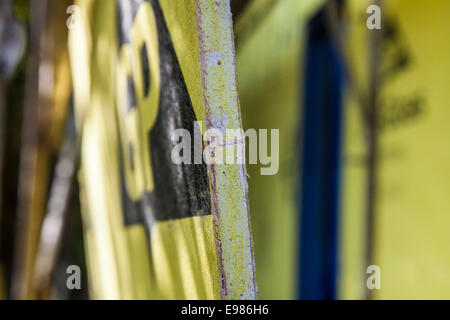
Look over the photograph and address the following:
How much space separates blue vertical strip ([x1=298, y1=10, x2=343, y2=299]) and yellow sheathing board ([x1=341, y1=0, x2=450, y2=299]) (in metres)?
0.75

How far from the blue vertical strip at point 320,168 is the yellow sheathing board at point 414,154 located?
0.75m

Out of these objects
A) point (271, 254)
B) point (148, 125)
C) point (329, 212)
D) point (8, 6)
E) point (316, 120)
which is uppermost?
point (8, 6)

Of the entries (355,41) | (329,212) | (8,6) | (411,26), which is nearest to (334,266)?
(329,212)

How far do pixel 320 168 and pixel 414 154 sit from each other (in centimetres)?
127

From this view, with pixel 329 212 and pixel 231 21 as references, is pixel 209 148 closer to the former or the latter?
pixel 231 21

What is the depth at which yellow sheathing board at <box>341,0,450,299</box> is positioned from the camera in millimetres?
2199

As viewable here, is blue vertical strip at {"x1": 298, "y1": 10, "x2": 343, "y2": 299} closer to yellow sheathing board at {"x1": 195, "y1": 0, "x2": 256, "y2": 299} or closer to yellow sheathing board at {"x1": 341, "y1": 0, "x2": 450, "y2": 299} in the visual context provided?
yellow sheathing board at {"x1": 341, "y1": 0, "x2": 450, "y2": 299}

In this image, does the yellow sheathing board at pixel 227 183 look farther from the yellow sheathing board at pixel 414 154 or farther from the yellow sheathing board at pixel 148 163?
the yellow sheathing board at pixel 414 154

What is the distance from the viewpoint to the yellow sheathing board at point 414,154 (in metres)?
2.20

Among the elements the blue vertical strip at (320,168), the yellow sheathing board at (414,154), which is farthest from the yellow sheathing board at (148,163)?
the blue vertical strip at (320,168)

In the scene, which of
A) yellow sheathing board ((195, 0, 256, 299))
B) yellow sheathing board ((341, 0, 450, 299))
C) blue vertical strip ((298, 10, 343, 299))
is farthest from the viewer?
blue vertical strip ((298, 10, 343, 299))

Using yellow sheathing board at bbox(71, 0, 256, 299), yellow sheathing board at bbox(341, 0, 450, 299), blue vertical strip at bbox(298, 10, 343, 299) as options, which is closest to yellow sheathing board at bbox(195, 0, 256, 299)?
yellow sheathing board at bbox(71, 0, 256, 299)

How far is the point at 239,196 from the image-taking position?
1.68ft
